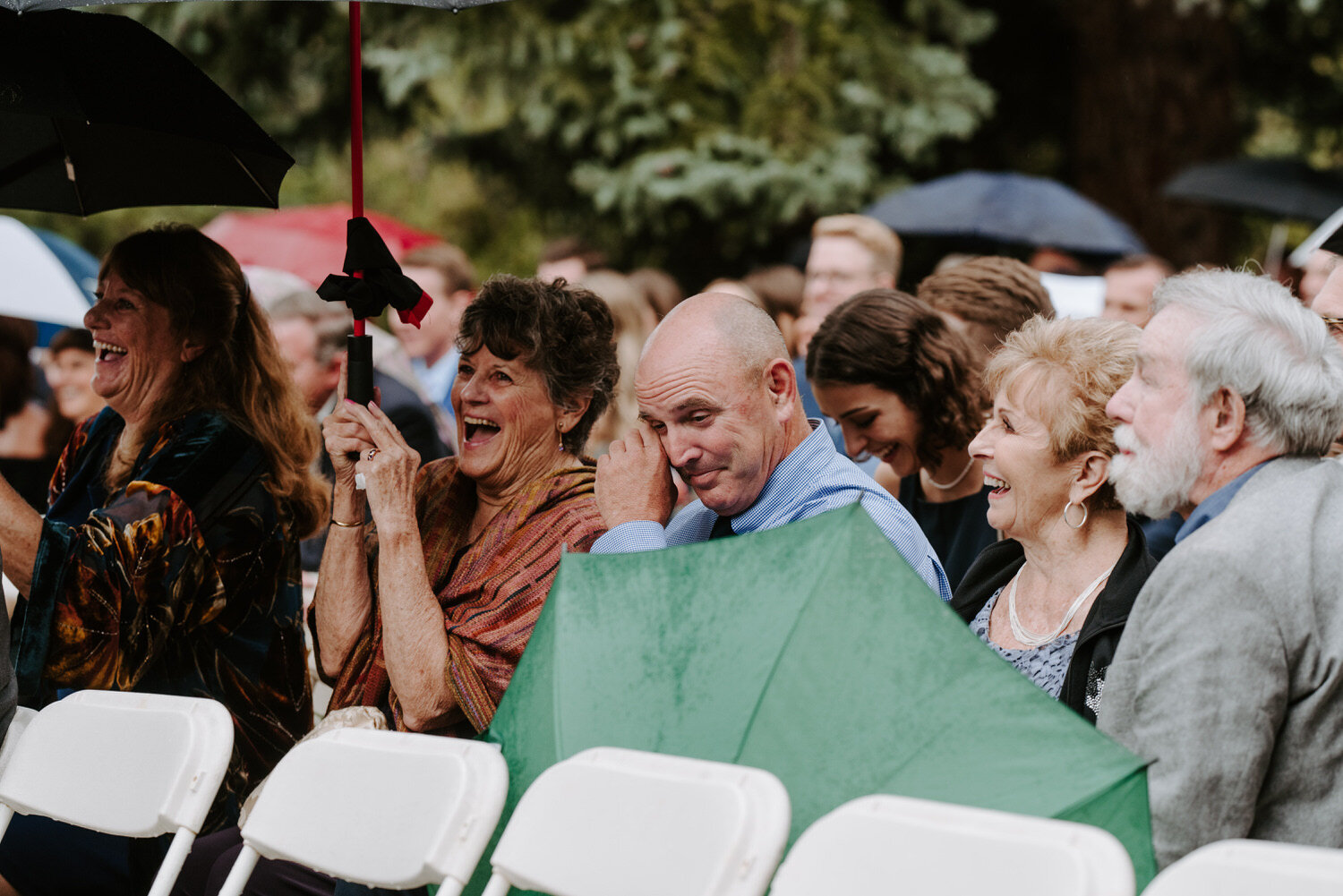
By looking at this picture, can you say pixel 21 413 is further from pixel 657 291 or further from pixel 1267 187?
pixel 1267 187

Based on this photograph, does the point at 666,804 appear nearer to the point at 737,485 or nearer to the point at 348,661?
the point at 737,485

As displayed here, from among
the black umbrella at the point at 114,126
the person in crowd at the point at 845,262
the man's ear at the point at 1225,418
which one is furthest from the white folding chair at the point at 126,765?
the person in crowd at the point at 845,262

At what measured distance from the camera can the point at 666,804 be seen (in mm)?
1984

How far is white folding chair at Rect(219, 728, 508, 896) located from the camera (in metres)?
2.20

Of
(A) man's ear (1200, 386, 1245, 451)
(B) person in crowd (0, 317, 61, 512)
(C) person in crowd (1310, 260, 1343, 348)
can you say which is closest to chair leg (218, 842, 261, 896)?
(A) man's ear (1200, 386, 1245, 451)

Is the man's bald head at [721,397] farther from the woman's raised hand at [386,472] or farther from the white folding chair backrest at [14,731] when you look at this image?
the white folding chair backrest at [14,731]

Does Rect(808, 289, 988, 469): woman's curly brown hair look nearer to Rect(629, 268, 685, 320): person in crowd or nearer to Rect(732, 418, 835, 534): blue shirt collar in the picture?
Rect(732, 418, 835, 534): blue shirt collar

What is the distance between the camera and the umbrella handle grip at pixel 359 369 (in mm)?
3197

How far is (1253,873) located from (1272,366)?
89cm

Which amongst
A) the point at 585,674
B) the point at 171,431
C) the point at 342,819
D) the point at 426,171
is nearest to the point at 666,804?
the point at 585,674

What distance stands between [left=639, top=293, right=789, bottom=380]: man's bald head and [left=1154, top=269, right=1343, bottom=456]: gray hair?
0.92m

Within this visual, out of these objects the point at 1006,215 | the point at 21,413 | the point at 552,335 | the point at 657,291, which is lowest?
the point at 21,413

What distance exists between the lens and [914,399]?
3.96 meters

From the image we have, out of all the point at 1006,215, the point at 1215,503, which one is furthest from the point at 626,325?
the point at 1215,503
